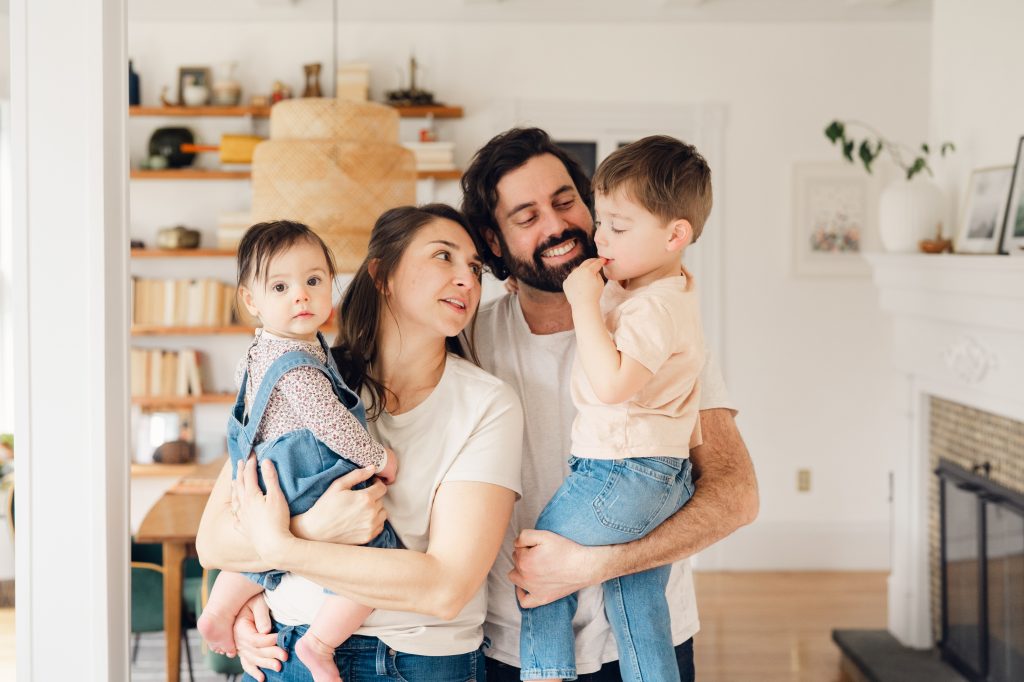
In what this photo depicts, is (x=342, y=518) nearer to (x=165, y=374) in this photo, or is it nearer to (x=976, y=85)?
(x=976, y=85)

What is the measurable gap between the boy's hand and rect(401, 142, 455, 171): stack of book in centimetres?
352

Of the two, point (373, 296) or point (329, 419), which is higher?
point (373, 296)

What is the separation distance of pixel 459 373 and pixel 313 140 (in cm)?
142

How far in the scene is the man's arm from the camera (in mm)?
1518

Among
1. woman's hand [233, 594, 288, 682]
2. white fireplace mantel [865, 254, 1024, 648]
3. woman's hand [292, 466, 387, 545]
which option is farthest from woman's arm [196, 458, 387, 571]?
white fireplace mantel [865, 254, 1024, 648]

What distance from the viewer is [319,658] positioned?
1.43 metres

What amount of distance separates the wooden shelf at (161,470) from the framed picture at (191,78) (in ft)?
6.41

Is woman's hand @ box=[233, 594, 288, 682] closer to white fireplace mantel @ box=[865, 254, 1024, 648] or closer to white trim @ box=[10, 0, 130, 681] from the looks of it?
white trim @ box=[10, 0, 130, 681]

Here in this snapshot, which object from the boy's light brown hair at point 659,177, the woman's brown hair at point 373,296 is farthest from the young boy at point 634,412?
the woman's brown hair at point 373,296

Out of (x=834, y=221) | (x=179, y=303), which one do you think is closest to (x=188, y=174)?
(x=179, y=303)

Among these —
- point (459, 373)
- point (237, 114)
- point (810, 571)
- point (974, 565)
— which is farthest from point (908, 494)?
point (237, 114)

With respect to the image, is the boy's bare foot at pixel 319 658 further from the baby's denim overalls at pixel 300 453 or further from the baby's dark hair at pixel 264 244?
the baby's dark hair at pixel 264 244

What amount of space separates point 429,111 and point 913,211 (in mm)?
2520

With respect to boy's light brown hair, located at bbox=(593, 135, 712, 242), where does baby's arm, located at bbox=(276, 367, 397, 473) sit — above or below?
below
